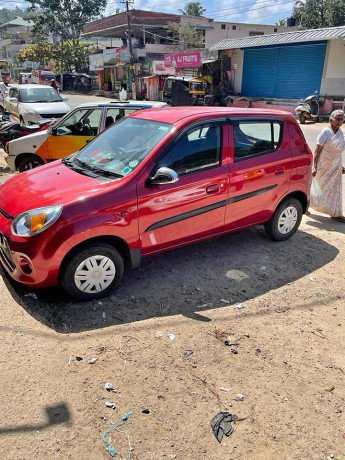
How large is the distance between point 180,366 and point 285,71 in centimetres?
2464

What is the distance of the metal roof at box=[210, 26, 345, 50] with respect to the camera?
2056 centimetres

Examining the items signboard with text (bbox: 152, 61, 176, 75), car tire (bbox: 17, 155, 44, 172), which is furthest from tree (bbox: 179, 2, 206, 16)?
car tire (bbox: 17, 155, 44, 172)

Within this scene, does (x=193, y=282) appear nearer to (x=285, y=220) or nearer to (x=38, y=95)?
(x=285, y=220)

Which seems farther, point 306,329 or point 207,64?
point 207,64

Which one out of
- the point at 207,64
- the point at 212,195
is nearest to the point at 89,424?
the point at 212,195

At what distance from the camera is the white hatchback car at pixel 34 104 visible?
1342 centimetres

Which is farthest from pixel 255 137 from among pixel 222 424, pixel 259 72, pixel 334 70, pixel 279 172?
pixel 259 72

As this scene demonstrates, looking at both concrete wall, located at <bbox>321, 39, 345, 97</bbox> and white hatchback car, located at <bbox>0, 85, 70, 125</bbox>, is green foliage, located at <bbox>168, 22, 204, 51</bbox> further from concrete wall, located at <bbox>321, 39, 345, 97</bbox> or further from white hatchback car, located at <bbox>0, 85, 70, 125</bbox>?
white hatchback car, located at <bbox>0, 85, 70, 125</bbox>

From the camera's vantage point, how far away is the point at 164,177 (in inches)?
147

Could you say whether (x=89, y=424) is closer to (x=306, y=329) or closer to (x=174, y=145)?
(x=306, y=329)

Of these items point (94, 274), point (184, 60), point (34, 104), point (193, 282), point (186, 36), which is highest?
point (186, 36)

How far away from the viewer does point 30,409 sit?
262 centimetres

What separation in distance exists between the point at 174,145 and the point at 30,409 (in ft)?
8.58

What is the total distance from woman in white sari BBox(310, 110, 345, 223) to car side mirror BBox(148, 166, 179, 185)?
3285 mm
